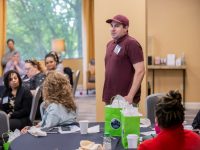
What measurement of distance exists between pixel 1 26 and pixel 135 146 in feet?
22.8

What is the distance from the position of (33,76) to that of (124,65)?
6.52ft

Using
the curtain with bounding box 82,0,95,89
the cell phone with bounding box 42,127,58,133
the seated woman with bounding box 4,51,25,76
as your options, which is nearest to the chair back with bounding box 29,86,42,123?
the cell phone with bounding box 42,127,58,133

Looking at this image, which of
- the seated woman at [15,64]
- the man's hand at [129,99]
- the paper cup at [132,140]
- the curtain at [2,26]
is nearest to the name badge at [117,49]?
the man's hand at [129,99]

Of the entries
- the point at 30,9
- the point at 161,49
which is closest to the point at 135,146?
the point at 161,49

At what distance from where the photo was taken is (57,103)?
2.92 meters

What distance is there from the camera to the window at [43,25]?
30.5 feet

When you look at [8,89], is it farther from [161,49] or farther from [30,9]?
[30,9]

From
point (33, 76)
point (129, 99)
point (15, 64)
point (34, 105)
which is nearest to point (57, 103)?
point (129, 99)

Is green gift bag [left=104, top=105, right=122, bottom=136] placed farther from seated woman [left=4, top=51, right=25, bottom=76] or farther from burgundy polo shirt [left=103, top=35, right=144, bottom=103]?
seated woman [left=4, top=51, right=25, bottom=76]

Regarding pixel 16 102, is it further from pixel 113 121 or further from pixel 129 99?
pixel 113 121

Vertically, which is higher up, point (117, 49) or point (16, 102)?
point (117, 49)

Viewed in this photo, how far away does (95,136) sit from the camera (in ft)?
8.30

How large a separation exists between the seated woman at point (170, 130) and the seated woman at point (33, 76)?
3.26m

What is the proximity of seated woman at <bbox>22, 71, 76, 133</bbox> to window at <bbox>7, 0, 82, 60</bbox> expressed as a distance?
254 inches
